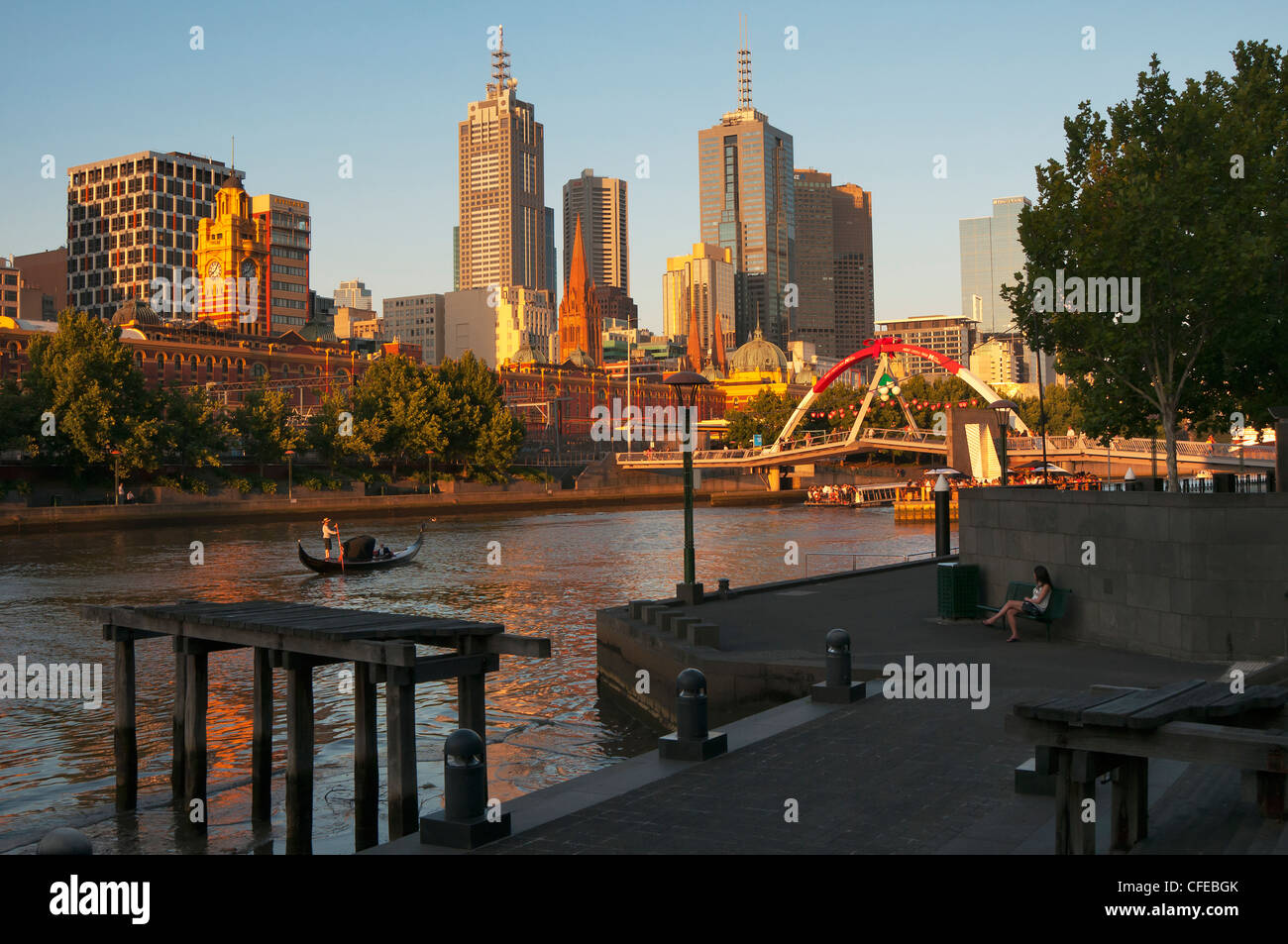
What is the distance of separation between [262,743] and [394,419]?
7566 centimetres

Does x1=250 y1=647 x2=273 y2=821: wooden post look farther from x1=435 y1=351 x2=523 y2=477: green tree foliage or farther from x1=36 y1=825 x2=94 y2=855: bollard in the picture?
x1=435 y1=351 x2=523 y2=477: green tree foliage

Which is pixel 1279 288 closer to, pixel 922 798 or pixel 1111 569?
pixel 1111 569

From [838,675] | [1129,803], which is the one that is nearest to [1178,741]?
[1129,803]

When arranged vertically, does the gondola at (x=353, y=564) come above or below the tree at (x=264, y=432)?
below

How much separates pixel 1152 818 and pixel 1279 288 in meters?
19.1

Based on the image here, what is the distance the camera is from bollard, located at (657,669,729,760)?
10.3 m

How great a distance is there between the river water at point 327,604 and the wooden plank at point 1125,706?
7.59m

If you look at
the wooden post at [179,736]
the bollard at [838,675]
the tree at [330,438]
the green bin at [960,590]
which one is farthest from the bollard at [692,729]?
the tree at [330,438]

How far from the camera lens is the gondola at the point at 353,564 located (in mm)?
40431

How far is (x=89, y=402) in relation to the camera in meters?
65.3

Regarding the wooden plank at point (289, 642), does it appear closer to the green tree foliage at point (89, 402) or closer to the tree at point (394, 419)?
the green tree foliage at point (89, 402)

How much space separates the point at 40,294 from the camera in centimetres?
16388

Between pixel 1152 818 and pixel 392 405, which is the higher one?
pixel 392 405
